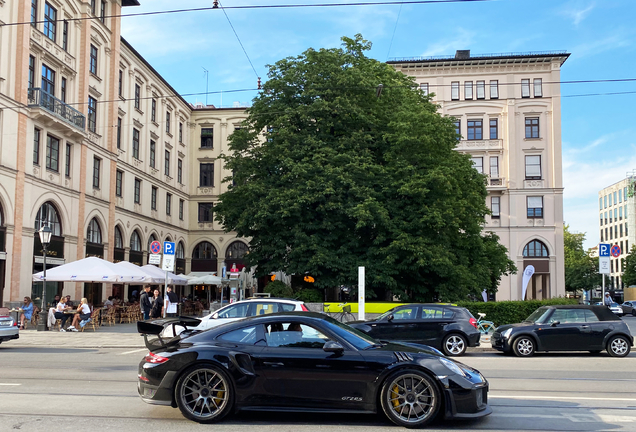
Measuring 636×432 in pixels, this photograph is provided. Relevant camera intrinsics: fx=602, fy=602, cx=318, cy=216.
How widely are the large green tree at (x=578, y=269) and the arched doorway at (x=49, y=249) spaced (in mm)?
72711

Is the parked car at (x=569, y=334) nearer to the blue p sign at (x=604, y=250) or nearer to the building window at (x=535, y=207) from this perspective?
the blue p sign at (x=604, y=250)

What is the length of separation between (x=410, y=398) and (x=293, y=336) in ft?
5.40

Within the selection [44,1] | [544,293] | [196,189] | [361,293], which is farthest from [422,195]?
[196,189]

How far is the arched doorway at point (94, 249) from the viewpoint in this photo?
38.5m

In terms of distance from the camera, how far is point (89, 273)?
26594 millimetres

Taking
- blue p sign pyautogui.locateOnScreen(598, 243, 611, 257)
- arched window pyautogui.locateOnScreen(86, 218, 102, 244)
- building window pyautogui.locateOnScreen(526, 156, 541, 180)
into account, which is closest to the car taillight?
blue p sign pyautogui.locateOnScreen(598, 243, 611, 257)

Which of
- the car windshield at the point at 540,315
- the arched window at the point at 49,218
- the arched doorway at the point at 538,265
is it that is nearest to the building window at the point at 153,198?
the arched window at the point at 49,218

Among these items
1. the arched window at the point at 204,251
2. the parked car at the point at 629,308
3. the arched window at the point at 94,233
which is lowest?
the parked car at the point at 629,308

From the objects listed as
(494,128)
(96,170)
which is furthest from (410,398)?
(494,128)

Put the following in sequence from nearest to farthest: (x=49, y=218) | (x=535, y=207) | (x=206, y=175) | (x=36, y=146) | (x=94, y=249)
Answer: (x=36, y=146), (x=49, y=218), (x=94, y=249), (x=535, y=207), (x=206, y=175)

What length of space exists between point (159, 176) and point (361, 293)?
35.7 meters

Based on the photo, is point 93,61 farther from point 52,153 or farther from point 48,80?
point 52,153

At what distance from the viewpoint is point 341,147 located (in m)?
26.4

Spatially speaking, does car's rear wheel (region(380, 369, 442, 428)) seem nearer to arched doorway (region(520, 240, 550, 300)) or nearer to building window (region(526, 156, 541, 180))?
arched doorway (region(520, 240, 550, 300))
